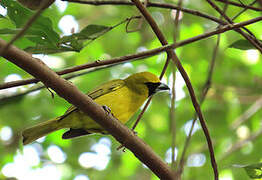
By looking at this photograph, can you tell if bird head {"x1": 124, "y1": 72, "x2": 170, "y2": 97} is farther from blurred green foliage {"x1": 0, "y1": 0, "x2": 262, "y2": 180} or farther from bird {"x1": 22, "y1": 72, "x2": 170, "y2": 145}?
blurred green foliage {"x1": 0, "y1": 0, "x2": 262, "y2": 180}

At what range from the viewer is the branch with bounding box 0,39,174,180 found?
1.87 meters

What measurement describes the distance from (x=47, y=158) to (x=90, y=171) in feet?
2.86

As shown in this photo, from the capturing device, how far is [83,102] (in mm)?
2158

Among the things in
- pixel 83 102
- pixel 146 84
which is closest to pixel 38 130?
pixel 146 84

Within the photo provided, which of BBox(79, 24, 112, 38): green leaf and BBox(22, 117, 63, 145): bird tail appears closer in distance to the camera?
BBox(79, 24, 112, 38): green leaf

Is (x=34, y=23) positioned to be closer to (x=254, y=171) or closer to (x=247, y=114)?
(x=254, y=171)

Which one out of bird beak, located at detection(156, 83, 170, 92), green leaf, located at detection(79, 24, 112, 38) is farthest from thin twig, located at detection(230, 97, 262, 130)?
green leaf, located at detection(79, 24, 112, 38)

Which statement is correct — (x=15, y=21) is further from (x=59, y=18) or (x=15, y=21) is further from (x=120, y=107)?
(x=59, y=18)

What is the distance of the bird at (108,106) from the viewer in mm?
3691

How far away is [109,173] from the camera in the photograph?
6527mm

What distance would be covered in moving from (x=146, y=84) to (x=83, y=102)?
7.88ft

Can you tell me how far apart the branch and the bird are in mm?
1039

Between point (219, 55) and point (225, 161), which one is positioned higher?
point (219, 55)

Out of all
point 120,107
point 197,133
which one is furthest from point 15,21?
point 197,133
